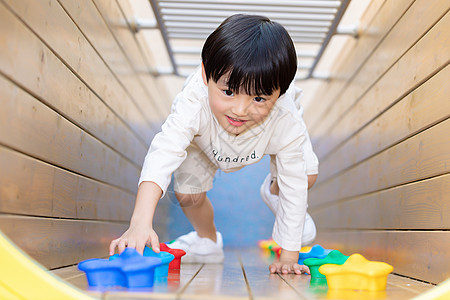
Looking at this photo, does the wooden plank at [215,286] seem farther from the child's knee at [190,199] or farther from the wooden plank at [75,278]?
the child's knee at [190,199]

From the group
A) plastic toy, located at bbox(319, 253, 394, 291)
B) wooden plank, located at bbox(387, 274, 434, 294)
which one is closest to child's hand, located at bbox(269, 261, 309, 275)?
wooden plank, located at bbox(387, 274, 434, 294)

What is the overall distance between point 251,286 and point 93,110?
2.47 feet

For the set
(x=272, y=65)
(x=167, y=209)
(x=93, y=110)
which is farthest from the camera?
(x=167, y=209)

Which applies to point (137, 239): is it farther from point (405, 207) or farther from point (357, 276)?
point (405, 207)

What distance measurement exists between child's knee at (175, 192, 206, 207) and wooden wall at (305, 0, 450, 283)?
60 centimetres

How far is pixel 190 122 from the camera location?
4.49 feet

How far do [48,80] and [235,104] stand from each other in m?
0.44

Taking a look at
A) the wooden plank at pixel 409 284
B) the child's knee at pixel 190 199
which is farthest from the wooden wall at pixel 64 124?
the wooden plank at pixel 409 284

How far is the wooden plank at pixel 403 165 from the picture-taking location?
115 cm

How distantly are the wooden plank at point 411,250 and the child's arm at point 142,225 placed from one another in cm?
62

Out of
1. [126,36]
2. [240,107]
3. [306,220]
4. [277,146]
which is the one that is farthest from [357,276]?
[126,36]

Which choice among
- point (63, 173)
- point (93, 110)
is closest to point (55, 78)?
point (63, 173)

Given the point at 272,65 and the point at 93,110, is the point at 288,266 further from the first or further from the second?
the point at 93,110

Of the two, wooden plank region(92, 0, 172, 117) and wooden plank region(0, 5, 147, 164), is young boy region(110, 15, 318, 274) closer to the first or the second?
wooden plank region(0, 5, 147, 164)
